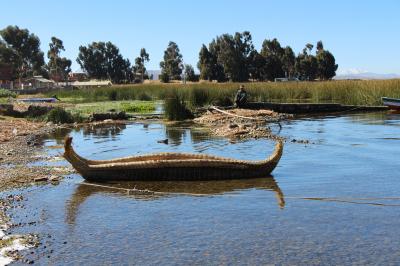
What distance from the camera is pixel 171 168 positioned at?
12820mm

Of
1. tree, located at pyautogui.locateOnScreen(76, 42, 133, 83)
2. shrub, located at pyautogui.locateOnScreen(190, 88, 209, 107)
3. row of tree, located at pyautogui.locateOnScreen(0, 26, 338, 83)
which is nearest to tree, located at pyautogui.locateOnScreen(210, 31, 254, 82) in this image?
row of tree, located at pyautogui.locateOnScreen(0, 26, 338, 83)

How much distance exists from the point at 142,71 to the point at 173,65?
16519 millimetres

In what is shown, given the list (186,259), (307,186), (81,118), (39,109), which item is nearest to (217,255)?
(186,259)

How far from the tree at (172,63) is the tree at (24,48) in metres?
31.5

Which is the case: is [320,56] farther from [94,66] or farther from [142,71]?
[94,66]

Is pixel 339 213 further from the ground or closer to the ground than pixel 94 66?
closer to the ground

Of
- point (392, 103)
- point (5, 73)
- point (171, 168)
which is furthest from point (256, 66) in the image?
point (171, 168)

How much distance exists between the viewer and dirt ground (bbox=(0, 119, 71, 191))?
1336 centimetres

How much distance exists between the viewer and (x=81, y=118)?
32969mm

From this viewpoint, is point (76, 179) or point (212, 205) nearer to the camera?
point (212, 205)

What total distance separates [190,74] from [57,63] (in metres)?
44.2

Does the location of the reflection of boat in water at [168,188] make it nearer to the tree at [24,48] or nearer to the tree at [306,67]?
the tree at [306,67]

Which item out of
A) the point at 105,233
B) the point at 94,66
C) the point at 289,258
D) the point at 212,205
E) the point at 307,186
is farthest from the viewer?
the point at 94,66

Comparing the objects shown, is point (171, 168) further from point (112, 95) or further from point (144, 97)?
point (112, 95)
